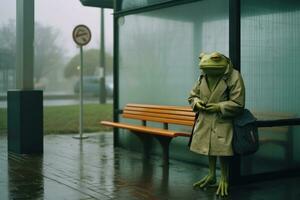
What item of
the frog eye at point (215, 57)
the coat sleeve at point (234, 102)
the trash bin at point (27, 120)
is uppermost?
the frog eye at point (215, 57)

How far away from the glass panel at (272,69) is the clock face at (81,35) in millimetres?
6245

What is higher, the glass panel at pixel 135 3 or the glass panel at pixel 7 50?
the glass panel at pixel 135 3

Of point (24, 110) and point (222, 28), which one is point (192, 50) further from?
point (24, 110)

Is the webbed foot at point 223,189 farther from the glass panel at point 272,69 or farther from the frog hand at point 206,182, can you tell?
the glass panel at point 272,69

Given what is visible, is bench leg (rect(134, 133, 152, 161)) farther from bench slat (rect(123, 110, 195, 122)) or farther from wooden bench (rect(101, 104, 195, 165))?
bench slat (rect(123, 110, 195, 122))

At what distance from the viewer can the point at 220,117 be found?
7043 mm

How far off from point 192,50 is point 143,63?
1696 mm

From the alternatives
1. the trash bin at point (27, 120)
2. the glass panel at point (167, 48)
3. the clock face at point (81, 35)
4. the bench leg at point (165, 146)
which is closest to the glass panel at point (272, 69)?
the glass panel at point (167, 48)

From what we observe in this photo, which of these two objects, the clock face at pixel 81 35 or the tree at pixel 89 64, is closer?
the clock face at pixel 81 35

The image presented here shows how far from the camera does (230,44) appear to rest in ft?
25.1

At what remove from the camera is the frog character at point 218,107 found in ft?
22.8

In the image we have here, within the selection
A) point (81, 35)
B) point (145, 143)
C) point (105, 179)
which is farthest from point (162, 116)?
point (81, 35)

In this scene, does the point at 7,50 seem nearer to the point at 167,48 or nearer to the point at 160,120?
the point at 167,48

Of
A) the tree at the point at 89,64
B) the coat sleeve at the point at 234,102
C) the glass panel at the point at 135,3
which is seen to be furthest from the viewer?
the tree at the point at 89,64
